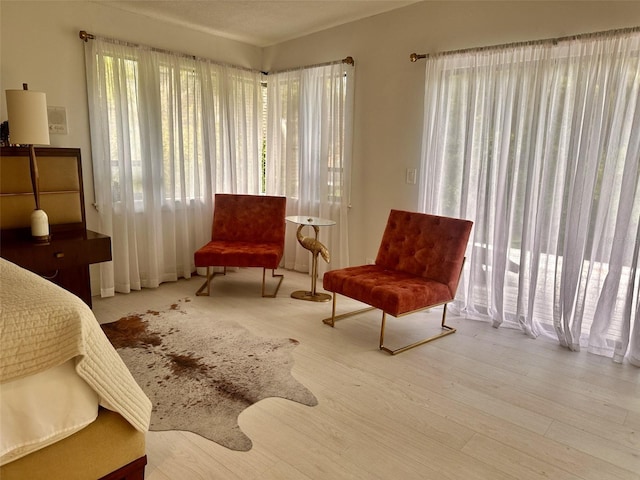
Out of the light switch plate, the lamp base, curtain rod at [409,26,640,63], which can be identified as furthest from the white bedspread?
curtain rod at [409,26,640,63]

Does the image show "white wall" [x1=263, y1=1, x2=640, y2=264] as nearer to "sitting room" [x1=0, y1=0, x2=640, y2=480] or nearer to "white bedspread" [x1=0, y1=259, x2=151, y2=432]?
"sitting room" [x1=0, y1=0, x2=640, y2=480]

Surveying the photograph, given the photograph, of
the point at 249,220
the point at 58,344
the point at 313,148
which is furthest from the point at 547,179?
the point at 58,344

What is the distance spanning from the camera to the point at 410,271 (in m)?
3.35

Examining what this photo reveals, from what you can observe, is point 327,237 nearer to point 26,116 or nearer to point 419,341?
point 419,341

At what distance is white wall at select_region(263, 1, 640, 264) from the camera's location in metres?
3.03

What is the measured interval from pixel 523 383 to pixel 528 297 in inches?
33.7

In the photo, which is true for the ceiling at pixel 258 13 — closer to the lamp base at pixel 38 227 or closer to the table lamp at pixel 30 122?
the table lamp at pixel 30 122

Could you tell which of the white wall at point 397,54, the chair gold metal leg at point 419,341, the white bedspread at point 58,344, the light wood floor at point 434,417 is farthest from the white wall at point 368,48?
the white bedspread at point 58,344

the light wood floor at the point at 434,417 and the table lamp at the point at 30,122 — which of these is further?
the table lamp at the point at 30,122

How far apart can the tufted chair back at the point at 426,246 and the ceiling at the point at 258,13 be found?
6.09 feet

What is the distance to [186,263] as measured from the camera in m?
4.54

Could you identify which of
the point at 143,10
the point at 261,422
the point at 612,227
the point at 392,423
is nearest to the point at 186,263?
the point at 143,10

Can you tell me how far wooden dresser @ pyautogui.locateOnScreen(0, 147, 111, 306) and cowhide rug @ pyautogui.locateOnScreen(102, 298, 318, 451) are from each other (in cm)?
54

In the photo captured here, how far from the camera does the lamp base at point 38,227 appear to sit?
3.04m
